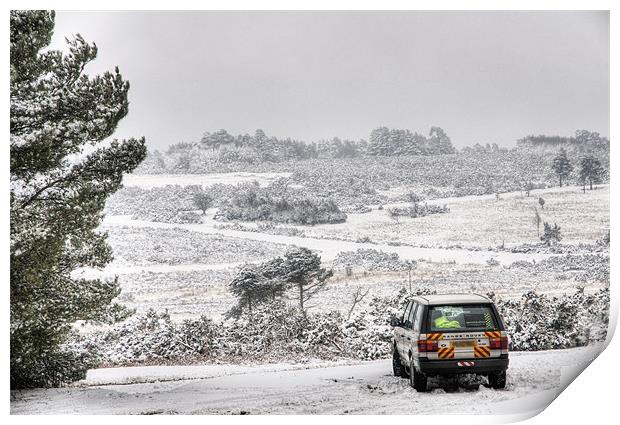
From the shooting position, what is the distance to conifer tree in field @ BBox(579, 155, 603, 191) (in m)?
14.4

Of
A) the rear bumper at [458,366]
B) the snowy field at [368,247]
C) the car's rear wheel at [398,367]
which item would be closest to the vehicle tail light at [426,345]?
the rear bumper at [458,366]

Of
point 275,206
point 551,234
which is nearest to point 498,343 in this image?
point 551,234

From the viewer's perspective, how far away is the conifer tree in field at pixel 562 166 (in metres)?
14.7

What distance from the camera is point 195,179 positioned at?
15086 mm

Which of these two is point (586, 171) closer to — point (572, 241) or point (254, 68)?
point (572, 241)

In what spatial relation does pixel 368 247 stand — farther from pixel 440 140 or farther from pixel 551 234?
pixel 551 234

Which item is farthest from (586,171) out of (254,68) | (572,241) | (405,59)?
(254,68)

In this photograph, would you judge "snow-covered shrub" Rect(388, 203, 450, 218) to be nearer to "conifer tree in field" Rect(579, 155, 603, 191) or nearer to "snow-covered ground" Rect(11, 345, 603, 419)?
"conifer tree in field" Rect(579, 155, 603, 191)

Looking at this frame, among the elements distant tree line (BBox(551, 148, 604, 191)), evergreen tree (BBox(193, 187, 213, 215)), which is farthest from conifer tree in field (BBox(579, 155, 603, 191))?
evergreen tree (BBox(193, 187, 213, 215))

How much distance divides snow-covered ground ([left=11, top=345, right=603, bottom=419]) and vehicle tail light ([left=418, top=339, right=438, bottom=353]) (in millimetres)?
935

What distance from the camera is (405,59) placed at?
46.2 ft

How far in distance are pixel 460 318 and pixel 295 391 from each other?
2.86m

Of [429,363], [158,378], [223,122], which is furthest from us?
[223,122]

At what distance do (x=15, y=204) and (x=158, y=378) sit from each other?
3626 mm
